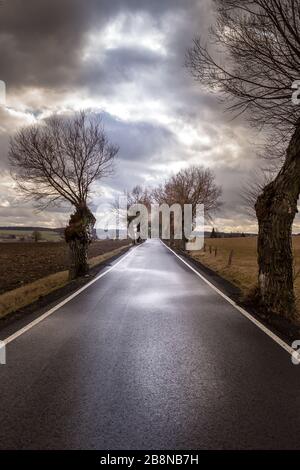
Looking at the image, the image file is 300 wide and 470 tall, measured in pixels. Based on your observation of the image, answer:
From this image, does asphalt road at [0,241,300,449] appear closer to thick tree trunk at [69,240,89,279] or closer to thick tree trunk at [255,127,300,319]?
thick tree trunk at [255,127,300,319]

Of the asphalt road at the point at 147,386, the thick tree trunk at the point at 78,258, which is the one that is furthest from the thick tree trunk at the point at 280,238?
the thick tree trunk at the point at 78,258

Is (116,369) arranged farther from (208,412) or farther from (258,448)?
(258,448)

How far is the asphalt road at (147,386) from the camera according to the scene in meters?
3.33

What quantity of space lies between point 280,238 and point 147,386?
596 centimetres

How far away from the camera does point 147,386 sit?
14.6ft

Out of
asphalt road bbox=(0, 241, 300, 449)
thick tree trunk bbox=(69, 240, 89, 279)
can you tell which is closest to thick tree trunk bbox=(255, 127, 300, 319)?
asphalt road bbox=(0, 241, 300, 449)

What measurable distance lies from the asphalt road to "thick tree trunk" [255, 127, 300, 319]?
4.73 ft

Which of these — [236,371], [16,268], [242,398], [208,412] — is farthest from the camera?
[16,268]

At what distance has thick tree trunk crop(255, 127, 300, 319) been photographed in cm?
884

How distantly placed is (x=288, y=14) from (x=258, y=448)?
8.24 m

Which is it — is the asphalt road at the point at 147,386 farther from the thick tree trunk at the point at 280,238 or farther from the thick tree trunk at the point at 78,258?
the thick tree trunk at the point at 78,258

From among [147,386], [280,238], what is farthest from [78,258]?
[147,386]
